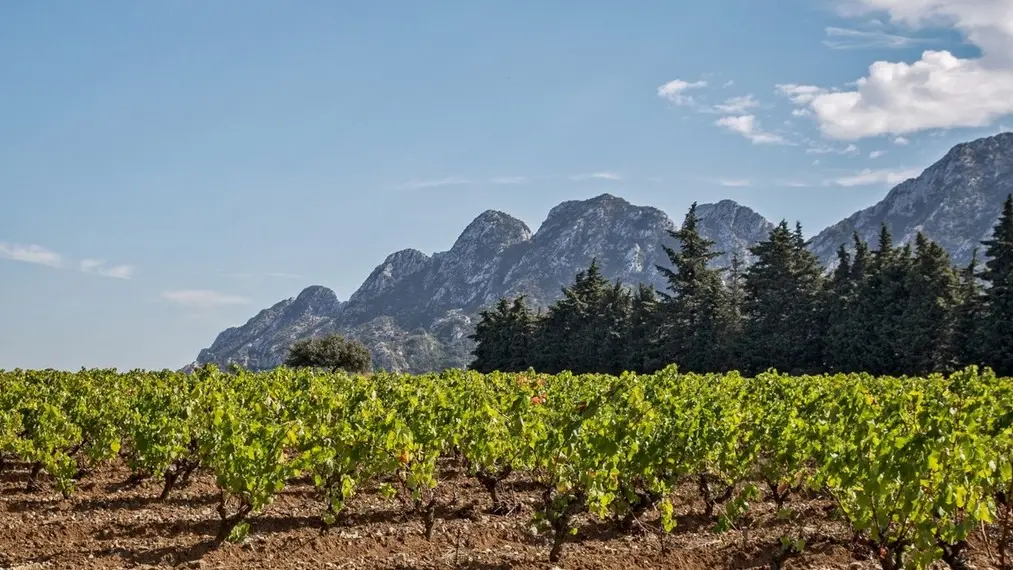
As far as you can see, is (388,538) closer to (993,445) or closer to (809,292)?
(993,445)

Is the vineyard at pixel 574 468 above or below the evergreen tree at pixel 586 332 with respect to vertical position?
below

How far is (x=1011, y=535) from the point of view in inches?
376

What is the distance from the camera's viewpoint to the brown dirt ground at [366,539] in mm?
8555

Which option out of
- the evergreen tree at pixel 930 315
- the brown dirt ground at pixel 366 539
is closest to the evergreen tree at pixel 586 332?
the evergreen tree at pixel 930 315

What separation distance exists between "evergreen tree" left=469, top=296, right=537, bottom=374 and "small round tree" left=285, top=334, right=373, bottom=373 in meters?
8.95

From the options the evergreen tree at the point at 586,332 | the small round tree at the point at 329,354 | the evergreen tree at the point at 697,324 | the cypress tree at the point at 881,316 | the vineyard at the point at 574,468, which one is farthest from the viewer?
the small round tree at the point at 329,354

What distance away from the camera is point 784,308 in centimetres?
4831

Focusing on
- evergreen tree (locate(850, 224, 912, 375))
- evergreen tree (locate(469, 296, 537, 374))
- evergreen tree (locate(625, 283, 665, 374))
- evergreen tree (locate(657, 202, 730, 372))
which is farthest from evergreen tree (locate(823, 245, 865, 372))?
evergreen tree (locate(469, 296, 537, 374))

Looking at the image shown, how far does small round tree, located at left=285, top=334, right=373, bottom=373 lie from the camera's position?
57.2 m

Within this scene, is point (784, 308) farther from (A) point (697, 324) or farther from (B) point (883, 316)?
(B) point (883, 316)

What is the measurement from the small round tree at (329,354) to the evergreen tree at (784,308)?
27.3 metres

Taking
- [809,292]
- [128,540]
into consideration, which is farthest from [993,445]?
[809,292]

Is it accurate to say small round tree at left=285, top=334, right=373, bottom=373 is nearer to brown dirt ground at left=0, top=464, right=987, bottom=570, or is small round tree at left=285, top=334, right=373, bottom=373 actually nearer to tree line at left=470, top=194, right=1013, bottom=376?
tree line at left=470, top=194, right=1013, bottom=376

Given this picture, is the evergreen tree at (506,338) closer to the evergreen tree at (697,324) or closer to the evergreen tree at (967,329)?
the evergreen tree at (697,324)
